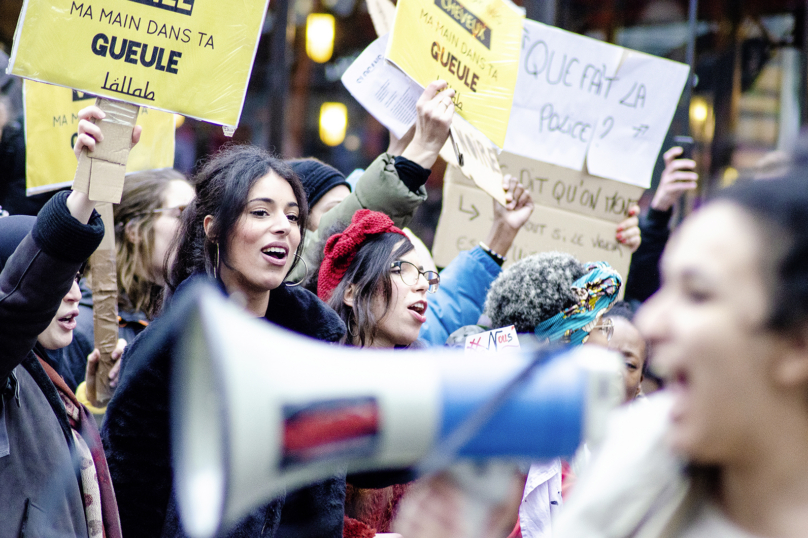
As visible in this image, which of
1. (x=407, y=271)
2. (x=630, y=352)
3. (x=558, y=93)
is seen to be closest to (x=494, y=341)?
(x=407, y=271)

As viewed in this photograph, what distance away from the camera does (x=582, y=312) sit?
99.9 inches

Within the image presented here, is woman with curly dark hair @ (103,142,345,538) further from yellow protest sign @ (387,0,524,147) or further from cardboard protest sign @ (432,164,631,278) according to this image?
cardboard protest sign @ (432,164,631,278)

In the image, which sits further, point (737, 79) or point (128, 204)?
point (737, 79)

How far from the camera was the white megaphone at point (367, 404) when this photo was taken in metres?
0.89

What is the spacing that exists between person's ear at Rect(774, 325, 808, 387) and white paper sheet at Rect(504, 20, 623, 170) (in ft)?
9.47

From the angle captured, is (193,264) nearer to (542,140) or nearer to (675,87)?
(542,140)

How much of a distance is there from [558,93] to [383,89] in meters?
1.14

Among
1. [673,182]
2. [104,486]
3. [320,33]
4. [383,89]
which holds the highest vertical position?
[320,33]

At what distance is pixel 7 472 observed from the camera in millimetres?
1856

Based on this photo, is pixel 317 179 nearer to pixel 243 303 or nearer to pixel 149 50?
pixel 149 50

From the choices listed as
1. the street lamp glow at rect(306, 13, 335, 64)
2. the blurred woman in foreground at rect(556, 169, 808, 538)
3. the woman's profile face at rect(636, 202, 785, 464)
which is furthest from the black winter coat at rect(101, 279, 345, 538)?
the street lamp glow at rect(306, 13, 335, 64)

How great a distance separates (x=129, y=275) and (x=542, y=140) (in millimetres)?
1951

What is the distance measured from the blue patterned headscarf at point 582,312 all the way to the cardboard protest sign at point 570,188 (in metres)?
1.24

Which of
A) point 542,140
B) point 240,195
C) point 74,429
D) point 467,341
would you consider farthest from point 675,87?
point 74,429
